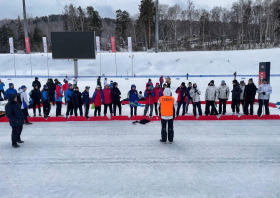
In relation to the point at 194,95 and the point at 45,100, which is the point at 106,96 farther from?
the point at 194,95

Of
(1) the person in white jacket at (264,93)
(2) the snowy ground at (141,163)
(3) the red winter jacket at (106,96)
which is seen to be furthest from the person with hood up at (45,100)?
(1) the person in white jacket at (264,93)

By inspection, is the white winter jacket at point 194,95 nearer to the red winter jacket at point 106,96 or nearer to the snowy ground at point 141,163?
the snowy ground at point 141,163

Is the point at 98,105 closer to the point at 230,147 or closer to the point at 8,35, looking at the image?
the point at 230,147

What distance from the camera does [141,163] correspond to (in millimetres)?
5332

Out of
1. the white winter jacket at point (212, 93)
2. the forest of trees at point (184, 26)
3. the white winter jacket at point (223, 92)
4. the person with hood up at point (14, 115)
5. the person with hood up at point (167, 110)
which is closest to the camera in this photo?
the person with hood up at point (14, 115)

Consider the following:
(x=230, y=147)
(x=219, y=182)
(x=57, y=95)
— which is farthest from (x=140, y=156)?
(x=57, y=95)

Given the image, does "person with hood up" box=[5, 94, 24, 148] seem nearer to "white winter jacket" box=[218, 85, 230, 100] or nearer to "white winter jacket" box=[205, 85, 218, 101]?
"white winter jacket" box=[205, 85, 218, 101]

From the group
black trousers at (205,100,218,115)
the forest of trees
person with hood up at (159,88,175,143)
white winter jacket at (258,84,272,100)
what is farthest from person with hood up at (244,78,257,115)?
the forest of trees

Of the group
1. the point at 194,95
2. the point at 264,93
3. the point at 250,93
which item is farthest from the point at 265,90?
the point at 194,95

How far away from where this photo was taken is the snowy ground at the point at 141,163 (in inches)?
166

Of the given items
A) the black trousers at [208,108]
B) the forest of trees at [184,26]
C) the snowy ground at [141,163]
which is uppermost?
the forest of trees at [184,26]

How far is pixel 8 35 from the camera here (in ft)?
218

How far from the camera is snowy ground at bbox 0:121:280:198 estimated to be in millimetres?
4223

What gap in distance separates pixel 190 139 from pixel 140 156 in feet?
6.76
